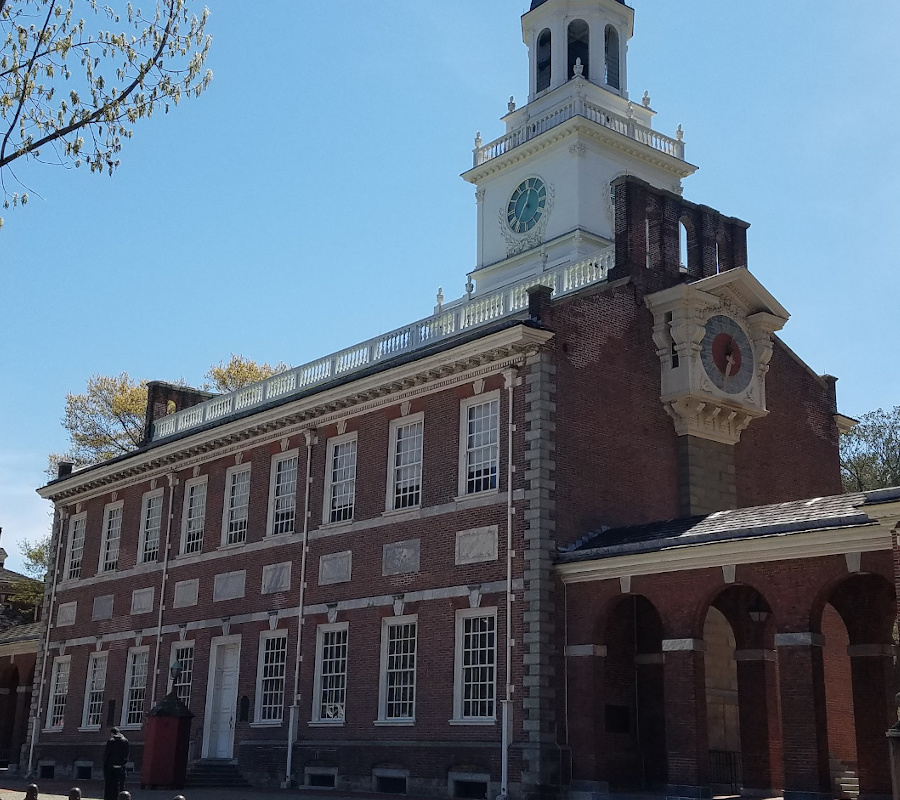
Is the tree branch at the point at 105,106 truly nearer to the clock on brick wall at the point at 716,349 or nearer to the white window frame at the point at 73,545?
the clock on brick wall at the point at 716,349

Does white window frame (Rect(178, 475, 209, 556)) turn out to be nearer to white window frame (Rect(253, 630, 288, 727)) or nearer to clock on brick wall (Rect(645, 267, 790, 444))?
white window frame (Rect(253, 630, 288, 727))

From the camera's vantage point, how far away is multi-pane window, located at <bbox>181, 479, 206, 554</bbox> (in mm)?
33031

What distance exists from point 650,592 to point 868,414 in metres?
27.1

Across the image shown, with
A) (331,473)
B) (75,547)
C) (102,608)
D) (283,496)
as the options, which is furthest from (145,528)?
(331,473)

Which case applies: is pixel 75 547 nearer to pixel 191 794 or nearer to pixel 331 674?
pixel 331 674

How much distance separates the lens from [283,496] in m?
30.1

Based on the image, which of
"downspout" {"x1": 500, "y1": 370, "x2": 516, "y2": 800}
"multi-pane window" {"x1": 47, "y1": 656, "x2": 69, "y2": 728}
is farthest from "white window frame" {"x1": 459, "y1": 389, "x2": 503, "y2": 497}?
"multi-pane window" {"x1": 47, "y1": 656, "x2": 69, "y2": 728}

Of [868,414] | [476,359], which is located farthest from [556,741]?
[868,414]

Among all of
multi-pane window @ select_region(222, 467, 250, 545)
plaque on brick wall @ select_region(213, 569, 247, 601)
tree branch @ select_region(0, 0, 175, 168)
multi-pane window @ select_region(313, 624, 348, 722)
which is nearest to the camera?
tree branch @ select_region(0, 0, 175, 168)

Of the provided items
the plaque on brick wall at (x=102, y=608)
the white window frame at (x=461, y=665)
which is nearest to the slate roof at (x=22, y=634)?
the plaque on brick wall at (x=102, y=608)

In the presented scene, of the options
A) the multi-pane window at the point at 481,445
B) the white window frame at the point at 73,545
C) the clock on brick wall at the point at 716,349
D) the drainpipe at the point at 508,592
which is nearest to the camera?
the drainpipe at the point at 508,592

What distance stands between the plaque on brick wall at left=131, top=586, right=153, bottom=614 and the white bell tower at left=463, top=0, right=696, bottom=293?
14336mm

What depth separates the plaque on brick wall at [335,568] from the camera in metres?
27.2

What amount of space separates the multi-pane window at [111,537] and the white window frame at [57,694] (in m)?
3.32
